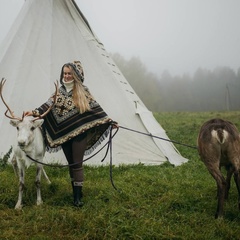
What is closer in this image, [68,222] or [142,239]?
[142,239]

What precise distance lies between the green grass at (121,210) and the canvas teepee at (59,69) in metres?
1.49

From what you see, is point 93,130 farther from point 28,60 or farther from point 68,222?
point 28,60

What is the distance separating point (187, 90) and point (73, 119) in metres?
96.3

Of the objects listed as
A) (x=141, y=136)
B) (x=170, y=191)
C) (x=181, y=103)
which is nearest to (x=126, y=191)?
(x=170, y=191)

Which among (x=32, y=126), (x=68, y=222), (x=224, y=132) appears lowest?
(x=68, y=222)

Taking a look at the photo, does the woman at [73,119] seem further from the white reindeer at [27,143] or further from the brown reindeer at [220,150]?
the brown reindeer at [220,150]

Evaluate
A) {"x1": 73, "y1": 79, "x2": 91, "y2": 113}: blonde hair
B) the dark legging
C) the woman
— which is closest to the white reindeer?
the woman

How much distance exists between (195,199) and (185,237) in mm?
1476

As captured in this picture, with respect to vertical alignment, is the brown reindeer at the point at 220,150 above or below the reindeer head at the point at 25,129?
below

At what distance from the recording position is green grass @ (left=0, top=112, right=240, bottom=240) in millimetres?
4148

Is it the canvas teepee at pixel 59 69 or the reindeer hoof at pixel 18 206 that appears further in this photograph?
the canvas teepee at pixel 59 69

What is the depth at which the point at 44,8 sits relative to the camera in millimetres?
8992

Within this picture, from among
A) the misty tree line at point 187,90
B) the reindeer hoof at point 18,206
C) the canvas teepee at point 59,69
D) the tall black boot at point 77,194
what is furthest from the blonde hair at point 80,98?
the misty tree line at point 187,90

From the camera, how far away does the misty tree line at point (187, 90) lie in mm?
59281
